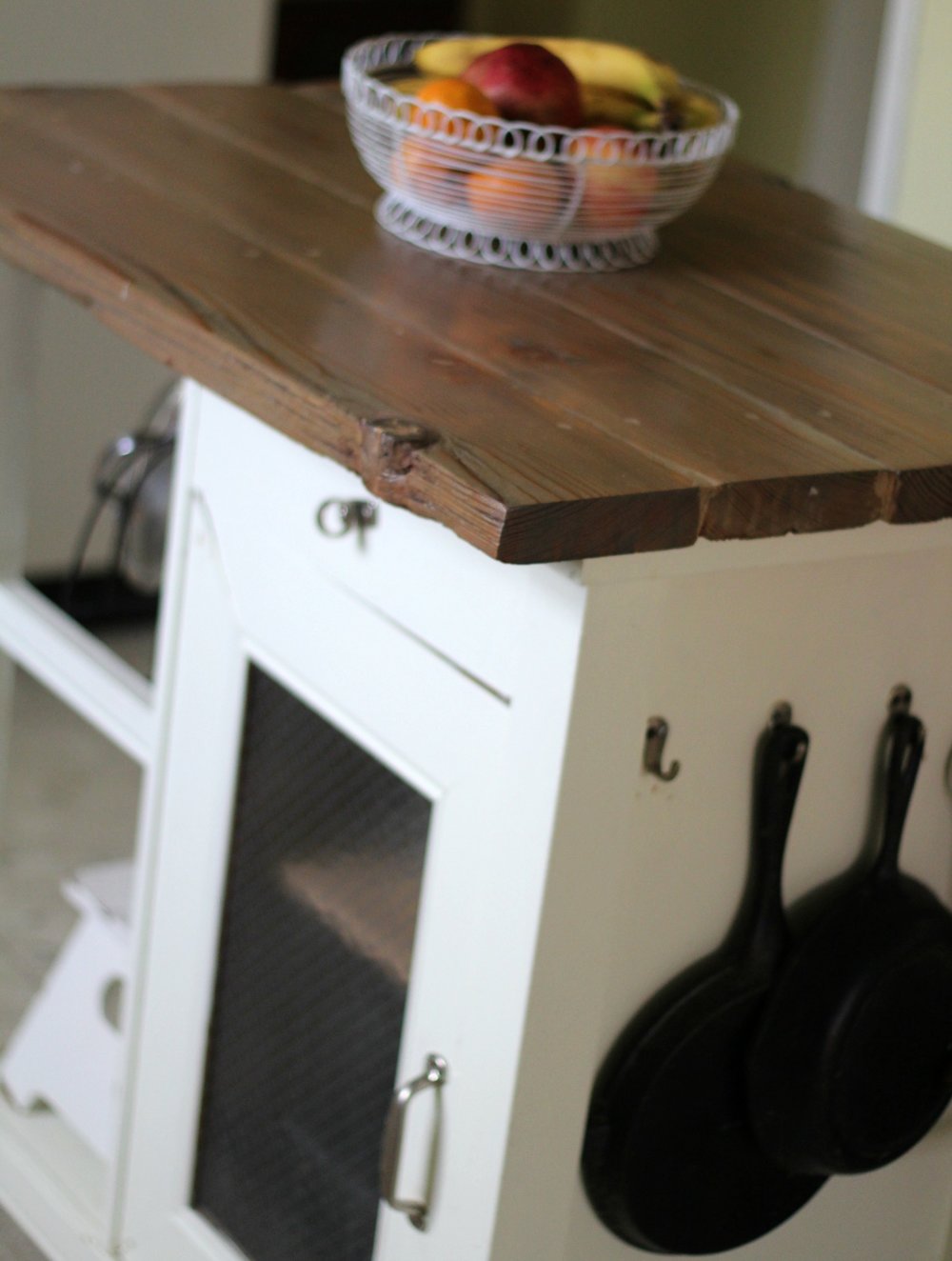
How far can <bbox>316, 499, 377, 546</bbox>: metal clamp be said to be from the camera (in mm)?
1162

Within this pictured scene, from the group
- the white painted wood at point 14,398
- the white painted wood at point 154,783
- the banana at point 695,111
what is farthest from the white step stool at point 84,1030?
the banana at point 695,111

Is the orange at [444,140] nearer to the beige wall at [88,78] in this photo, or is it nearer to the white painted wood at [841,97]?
the beige wall at [88,78]

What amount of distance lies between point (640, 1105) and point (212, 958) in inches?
14.9

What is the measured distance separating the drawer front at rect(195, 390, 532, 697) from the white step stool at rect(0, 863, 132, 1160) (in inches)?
24.2

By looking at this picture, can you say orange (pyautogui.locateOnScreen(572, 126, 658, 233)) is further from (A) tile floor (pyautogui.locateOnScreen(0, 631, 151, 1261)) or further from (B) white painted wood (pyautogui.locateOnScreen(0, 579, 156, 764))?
(A) tile floor (pyautogui.locateOnScreen(0, 631, 151, 1261))

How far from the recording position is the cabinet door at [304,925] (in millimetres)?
1154

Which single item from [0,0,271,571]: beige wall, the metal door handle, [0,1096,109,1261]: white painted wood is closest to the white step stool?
[0,1096,109,1261]: white painted wood

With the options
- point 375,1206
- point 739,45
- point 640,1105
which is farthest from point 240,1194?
point 739,45

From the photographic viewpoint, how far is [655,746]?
1.12 metres

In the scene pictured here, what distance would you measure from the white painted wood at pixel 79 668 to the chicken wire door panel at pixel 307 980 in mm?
159

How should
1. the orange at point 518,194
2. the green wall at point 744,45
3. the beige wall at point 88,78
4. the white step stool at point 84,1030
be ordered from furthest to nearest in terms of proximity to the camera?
the green wall at point 744,45 → the beige wall at point 88,78 → the white step stool at point 84,1030 → the orange at point 518,194

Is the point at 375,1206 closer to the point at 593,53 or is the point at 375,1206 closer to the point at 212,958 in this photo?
the point at 212,958

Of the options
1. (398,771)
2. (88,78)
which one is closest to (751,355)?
(398,771)

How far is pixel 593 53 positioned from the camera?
1441 mm
